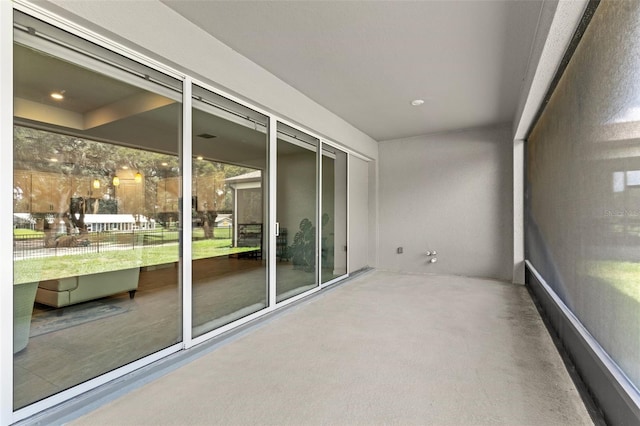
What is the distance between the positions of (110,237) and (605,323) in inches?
142

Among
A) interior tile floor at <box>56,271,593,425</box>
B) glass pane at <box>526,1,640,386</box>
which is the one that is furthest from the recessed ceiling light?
glass pane at <box>526,1,640,386</box>

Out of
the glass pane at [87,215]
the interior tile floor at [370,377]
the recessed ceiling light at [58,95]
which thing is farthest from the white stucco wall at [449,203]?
the recessed ceiling light at [58,95]

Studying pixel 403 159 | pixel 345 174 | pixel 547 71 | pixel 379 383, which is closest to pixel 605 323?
pixel 379 383

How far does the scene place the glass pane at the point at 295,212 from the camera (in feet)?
13.0

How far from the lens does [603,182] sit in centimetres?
190

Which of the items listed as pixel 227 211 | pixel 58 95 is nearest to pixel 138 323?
pixel 227 211

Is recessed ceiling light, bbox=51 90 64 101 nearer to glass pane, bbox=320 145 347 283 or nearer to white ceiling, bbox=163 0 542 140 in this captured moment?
white ceiling, bbox=163 0 542 140

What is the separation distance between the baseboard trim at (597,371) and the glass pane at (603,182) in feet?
0.18

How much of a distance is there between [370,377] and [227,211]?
78.8 inches

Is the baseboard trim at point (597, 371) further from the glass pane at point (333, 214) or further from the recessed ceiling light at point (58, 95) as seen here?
the recessed ceiling light at point (58, 95)

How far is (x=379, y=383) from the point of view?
2.17 meters

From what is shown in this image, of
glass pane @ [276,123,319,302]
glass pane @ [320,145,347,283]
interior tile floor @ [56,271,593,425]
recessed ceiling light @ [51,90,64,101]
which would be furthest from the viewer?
glass pane @ [320,145,347,283]

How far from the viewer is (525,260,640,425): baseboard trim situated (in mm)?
1528

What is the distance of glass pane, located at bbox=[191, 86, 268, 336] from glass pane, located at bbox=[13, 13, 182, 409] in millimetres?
227
